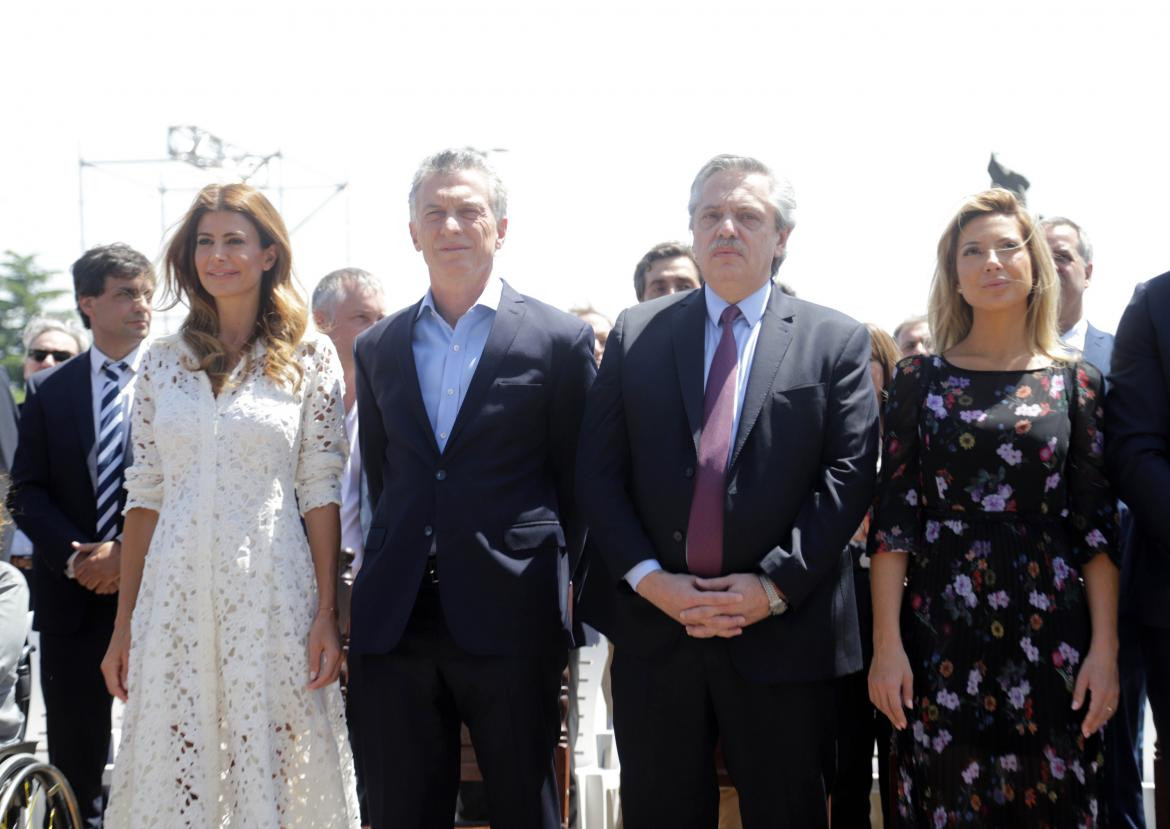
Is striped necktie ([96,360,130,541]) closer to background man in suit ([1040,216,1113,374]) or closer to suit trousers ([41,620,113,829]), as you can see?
suit trousers ([41,620,113,829])

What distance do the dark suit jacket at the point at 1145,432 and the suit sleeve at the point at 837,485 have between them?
673 mm

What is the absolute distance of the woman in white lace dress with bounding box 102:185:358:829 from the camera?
3.34m

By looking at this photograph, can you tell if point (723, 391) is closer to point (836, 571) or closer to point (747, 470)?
point (747, 470)

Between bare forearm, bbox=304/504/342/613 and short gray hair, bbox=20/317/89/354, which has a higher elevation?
short gray hair, bbox=20/317/89/354

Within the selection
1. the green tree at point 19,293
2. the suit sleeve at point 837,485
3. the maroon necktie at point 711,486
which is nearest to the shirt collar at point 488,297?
the maroon necktie at point 711,486

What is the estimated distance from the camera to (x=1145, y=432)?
327cm

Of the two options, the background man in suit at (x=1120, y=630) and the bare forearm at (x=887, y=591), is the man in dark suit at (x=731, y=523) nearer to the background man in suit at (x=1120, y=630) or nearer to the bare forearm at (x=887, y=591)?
the bare forearm at (x=887, y=591)

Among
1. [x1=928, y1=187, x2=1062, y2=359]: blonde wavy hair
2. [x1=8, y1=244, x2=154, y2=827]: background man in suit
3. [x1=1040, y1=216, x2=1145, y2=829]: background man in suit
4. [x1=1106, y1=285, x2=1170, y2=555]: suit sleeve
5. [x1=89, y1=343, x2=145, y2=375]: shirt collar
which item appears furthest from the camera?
[x1=89, y1=343, x2=145, y2=375]: shirt collar

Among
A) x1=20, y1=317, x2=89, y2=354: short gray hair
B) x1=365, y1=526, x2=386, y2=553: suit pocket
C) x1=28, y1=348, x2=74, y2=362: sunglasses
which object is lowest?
x1=365, y1=526, x2=386, y2=553: suit pocket

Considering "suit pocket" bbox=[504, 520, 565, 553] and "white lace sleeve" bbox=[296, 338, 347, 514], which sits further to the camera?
"white lace sleeve" bbox=[296, 338, 347, 514]

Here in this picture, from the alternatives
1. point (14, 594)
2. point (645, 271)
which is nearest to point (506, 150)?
point (645, 271)

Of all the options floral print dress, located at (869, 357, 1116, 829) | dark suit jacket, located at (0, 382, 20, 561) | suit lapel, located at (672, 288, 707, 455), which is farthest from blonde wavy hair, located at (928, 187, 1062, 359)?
dark suit jacket, located at (0, 382, 20, 561)

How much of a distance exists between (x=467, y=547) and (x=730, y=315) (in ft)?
3.21

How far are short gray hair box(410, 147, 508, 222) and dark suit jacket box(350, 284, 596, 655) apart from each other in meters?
0.31
